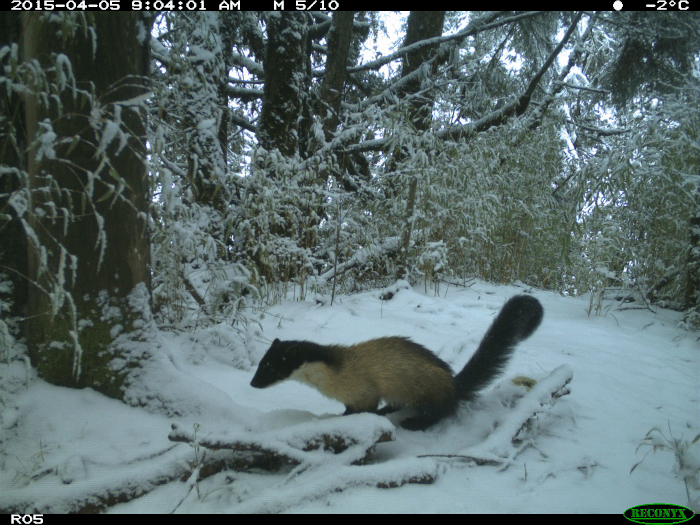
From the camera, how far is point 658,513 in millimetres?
1212

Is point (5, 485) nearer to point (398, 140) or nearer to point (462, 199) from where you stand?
point (398, 140)

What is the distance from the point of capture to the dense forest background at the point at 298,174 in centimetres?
158

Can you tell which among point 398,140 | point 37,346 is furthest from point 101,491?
point 398,140

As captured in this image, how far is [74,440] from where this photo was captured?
154 cm

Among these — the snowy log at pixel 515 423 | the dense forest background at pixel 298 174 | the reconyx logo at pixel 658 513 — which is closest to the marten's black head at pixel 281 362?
the dense forest background at pixel 298 174

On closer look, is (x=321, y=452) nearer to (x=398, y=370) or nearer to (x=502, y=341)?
(x=398, y=370)

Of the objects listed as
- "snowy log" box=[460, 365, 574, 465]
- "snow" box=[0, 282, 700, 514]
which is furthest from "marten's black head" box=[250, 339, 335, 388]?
"snowy log" box=[460, 365, 574, 465]

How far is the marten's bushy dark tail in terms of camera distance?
7.09ft

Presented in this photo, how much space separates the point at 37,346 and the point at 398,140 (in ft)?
12.4

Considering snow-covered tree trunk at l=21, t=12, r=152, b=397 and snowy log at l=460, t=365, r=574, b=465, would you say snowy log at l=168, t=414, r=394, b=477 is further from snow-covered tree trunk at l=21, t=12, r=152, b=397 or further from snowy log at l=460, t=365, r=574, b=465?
snow-covered tree trunk at l=21, t=12, r=152, b=397

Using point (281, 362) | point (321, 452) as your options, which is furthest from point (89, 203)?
point (321, 452)

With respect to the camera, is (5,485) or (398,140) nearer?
(5,485)

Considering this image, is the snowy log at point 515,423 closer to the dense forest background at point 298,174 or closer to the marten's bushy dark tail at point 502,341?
the marten's bushy dark tail at point 502,341

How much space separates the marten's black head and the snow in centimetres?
14
